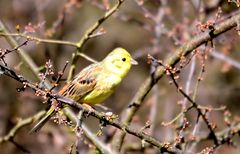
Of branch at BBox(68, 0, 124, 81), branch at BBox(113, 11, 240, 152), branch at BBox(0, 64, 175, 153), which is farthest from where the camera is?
branch at BBox(68, 0, 124, 81)

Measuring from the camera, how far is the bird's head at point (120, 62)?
4694 mm

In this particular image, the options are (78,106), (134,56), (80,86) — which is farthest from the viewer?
(134,56)

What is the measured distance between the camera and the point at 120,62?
473cm

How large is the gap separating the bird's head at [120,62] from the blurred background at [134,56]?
29 centimetres

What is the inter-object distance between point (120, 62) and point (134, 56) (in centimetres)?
209

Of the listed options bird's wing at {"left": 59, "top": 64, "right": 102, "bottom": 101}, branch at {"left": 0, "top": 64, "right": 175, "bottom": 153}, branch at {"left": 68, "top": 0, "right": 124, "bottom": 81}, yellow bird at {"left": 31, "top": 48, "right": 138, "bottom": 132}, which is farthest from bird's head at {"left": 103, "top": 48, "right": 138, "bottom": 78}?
branch at {"left": 0, "top": 64, "right": 175, "bottom": 153}

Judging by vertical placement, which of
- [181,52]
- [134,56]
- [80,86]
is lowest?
[80,86]

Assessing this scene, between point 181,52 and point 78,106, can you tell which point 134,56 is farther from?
point 78,106

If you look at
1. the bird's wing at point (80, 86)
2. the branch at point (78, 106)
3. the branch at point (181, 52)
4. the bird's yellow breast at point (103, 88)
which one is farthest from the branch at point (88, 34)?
the branch at point (78, 106)

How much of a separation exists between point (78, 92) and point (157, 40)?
1854mm

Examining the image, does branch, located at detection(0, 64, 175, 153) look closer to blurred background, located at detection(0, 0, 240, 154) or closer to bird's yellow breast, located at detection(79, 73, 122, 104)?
blurred background, located at detection(0, 0, 240, 154)

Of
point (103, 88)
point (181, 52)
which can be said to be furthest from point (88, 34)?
point (181, 52)

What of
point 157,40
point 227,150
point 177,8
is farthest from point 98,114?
point 177,8

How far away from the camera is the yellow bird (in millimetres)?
4660
